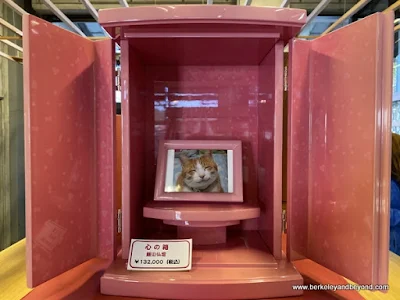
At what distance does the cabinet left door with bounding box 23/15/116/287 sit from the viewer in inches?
26.4

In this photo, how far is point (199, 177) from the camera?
975 mm

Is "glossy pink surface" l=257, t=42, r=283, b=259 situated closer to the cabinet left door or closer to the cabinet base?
the cabinet base

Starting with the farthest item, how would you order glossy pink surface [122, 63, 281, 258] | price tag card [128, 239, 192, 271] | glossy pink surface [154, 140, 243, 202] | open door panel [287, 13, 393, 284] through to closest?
1. glossy pink surface [122, 63, 281, 258]
2. glossy pink surface [154, 140, 243, 202]
3. price tag card [128, 239, 192, 271]
4. open door panel [287, 13, 393, 284]

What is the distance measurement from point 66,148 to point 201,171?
389 mm

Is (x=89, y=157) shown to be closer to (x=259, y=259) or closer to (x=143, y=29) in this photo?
(x=143, y=29)

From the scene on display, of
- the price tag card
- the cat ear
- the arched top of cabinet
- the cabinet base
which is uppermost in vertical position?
the arched top of cabinet

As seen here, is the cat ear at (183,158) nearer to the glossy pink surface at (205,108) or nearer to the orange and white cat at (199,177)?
the orange and white cat at (199,177)

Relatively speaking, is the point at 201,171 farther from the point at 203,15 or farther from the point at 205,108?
the point at 203,15

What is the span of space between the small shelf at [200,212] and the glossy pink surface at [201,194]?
24mm

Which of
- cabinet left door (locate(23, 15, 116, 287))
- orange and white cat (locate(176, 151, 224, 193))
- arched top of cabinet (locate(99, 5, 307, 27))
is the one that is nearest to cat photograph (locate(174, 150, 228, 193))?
orange and white cat (locate(176, 151, 224, 193))

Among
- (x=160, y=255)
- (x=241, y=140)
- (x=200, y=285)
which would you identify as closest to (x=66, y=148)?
(x=160, y=255)

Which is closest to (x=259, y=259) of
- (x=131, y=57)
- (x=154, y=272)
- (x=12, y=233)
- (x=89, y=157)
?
(x=154, y=272)

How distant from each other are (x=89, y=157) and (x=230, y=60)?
52 cm

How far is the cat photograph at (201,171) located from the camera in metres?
0.97
